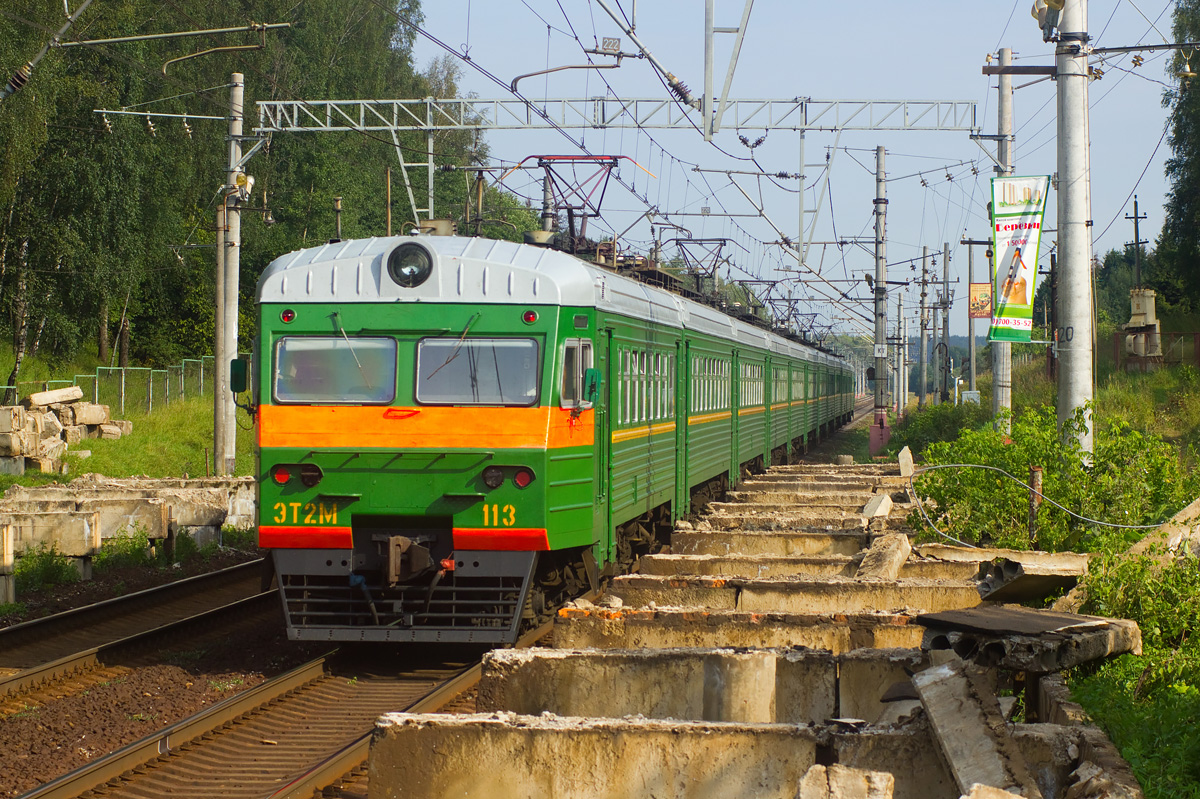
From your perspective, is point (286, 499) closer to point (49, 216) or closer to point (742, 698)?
point (742, 698)

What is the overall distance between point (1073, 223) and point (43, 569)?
10.5 metres

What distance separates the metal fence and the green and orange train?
2215cm

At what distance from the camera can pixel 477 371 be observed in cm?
897

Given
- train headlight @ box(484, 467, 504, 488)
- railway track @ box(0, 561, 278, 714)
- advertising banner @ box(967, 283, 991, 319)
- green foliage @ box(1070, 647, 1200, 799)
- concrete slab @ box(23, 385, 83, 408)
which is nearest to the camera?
green foliage @ box(1070, 647, 1200, 799)

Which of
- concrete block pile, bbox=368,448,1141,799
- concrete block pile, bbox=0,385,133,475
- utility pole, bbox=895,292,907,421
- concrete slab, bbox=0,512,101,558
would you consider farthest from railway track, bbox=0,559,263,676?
utility pole, bbox=895,292,907,421

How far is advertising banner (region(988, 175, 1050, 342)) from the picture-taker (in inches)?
485

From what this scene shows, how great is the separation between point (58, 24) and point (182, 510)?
1899cm

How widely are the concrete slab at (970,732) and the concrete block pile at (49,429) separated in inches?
849

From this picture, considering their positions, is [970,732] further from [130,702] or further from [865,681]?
[130,702]

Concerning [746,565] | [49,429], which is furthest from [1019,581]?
[49,429]

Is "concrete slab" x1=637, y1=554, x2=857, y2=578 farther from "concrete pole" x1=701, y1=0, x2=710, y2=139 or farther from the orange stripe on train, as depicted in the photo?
"concrete pole" x1=701, y1=0, x2=710, y2=139

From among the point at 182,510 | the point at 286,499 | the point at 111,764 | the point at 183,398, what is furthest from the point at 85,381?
the point at 111,764

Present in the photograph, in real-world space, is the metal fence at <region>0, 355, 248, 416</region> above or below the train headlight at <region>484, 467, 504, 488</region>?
above

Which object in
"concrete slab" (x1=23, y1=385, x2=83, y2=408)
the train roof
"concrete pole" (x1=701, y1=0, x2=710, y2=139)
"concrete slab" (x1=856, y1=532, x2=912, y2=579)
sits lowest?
"concrete slab" (x1=856, y1=532, x2=912, y2=579)
